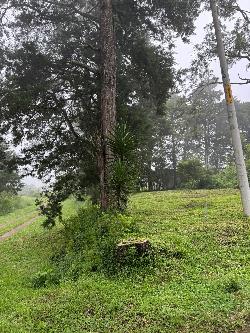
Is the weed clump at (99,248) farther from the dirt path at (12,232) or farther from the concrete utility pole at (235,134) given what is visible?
the dirt path at (12,232)

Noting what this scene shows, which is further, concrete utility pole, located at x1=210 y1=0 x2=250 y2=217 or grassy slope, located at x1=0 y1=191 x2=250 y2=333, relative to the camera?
concrete utility pole, located at x1=210 y1=0 x2=250 y2=217

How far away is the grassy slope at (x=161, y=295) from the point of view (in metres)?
6.00

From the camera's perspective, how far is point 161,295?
6852mm

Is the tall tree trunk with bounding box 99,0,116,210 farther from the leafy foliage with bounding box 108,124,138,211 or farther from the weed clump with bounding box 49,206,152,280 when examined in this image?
the weed clump with bounding box 49,206,152,280

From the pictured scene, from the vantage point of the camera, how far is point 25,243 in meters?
15.6

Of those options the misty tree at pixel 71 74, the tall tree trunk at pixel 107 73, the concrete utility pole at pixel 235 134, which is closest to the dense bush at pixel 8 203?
the misty tree at pixel 71 74

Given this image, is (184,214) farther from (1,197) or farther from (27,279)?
(1,197)

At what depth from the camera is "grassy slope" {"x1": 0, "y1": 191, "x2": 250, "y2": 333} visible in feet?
19.7

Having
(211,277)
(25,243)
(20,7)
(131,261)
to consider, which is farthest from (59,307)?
(20,7)

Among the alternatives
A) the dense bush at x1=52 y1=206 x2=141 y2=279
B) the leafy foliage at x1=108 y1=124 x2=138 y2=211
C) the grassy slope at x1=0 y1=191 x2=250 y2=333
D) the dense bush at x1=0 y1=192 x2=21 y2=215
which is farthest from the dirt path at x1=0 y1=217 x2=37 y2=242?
the leafy foliage at x1=108 y1=124 x2=138 y2=211

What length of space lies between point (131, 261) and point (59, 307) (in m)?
1.92

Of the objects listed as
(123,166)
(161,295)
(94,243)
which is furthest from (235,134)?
(161,295)

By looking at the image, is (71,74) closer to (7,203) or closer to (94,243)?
(94,243)

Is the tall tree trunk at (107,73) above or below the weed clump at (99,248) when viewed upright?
above
